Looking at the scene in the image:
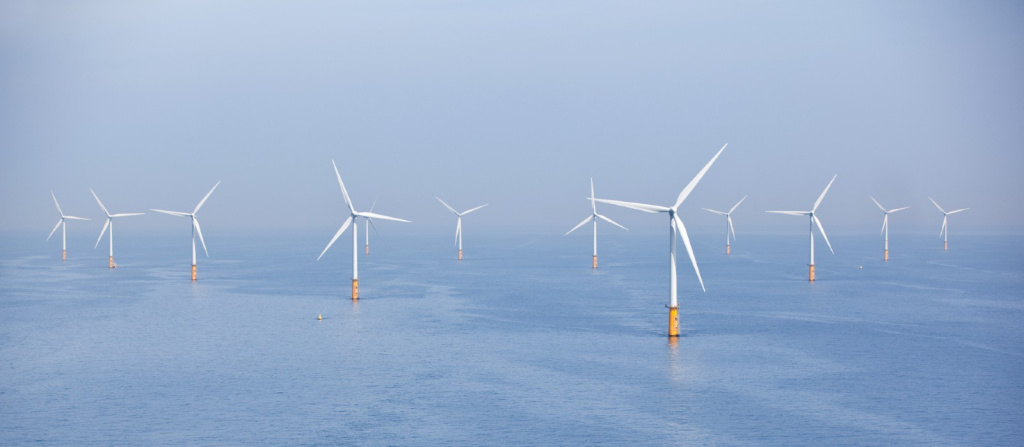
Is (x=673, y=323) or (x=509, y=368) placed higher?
(x=673, y=323)

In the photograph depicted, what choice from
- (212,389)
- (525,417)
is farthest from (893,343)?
(212,389)

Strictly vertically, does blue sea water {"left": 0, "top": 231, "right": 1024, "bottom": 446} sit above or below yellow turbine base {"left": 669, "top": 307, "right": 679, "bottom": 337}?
below

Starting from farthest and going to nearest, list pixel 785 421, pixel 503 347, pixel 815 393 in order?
pixel 503 347 → pixel 815 393 → pixel 785 421

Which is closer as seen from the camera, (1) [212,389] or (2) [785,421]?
(2) [785,421]

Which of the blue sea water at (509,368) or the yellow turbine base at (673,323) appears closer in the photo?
the blue sea water at (509,368)

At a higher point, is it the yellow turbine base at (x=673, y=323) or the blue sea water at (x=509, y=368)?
the yellow turbine base at (x=673, y=323)

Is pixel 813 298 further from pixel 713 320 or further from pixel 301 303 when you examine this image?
pixel 301 303

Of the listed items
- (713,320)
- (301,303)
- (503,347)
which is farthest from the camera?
(301,303)

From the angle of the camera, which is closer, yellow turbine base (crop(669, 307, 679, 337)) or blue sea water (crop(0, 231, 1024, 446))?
blue sea water (crop(0, 231, 1024, 446))
